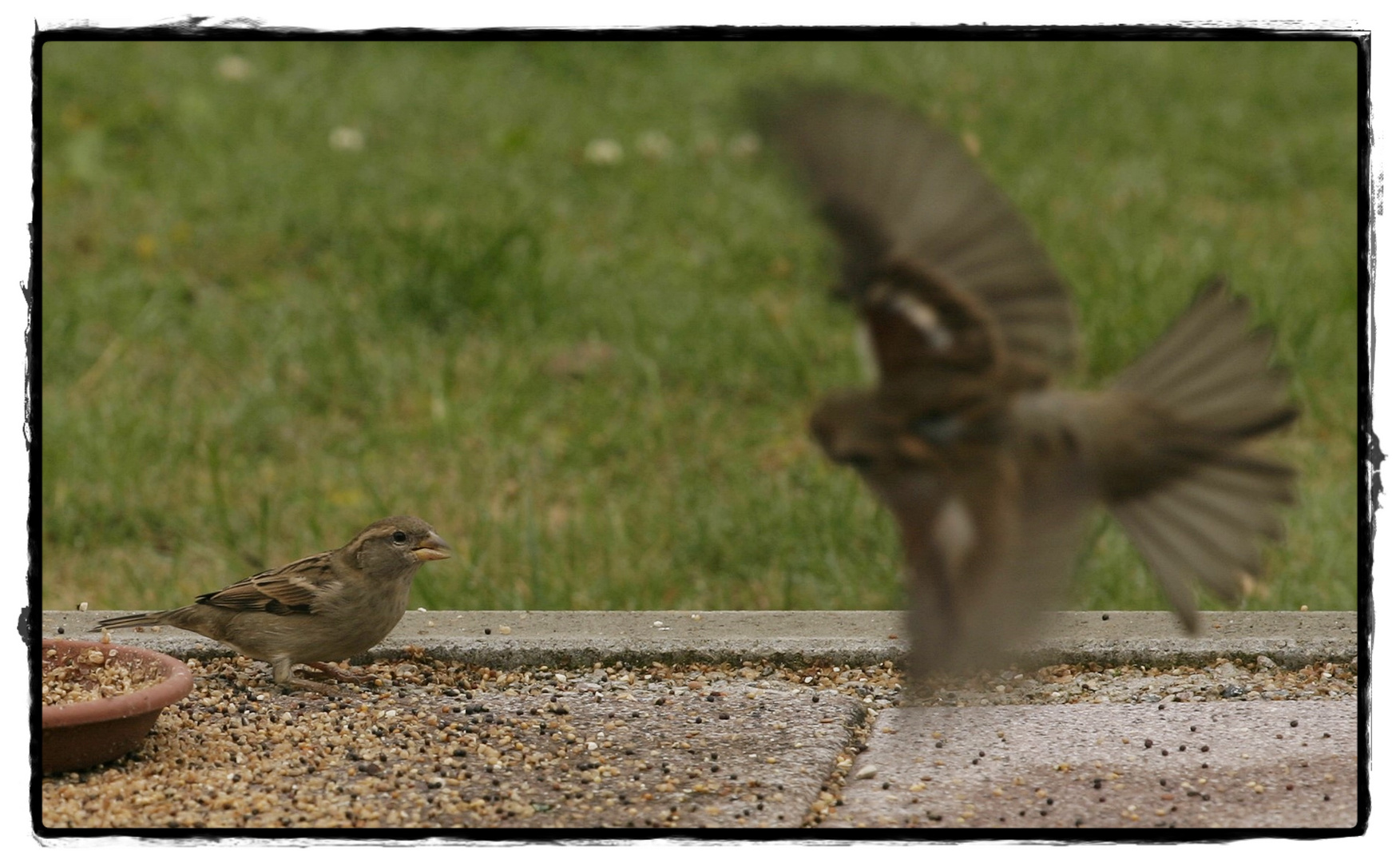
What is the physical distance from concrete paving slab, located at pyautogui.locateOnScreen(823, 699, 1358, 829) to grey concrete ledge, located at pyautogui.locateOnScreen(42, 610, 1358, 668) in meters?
0.28

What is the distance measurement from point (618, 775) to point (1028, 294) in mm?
1404

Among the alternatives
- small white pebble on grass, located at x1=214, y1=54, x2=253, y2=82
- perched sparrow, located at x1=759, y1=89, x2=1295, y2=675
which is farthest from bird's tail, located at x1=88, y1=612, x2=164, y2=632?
small white pebble on grass, located at x1=214, y1=54, x2=253, y2=82

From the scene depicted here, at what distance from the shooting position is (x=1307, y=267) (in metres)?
6.99

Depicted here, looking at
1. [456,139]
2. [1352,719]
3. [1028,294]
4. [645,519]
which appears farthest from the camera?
[456,139]

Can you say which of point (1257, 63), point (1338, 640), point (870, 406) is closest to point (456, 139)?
point (1257, 63)

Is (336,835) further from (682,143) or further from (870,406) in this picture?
(682,143)

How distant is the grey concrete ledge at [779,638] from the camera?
164 inches

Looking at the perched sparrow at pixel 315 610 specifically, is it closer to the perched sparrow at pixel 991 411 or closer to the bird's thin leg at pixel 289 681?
the bird's thin leg at pixel 289 681

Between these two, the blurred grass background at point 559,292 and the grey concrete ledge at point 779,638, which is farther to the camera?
the blurred grass background at point 559,292

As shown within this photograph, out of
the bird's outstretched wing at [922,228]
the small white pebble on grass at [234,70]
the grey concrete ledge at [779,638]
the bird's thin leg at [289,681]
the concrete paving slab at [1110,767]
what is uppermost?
the small white pebble on grass at [234,70]

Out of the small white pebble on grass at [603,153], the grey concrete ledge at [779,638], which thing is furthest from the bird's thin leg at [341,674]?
the small white pebble on grass at [603,153]

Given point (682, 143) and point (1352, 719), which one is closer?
point (1352, 719)

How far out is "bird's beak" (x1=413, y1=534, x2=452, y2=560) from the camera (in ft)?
13.5

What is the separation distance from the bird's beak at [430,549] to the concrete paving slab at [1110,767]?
3.63 feet
